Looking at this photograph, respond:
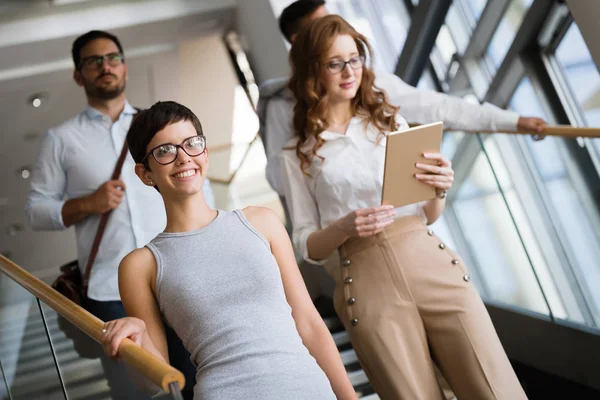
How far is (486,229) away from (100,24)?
460cm

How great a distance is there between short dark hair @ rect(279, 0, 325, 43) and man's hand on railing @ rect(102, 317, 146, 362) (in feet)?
6.28

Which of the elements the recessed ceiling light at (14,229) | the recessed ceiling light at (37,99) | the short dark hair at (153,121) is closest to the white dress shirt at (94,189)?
the short dark hair at (153,121)

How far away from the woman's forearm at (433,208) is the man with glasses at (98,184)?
83 cm

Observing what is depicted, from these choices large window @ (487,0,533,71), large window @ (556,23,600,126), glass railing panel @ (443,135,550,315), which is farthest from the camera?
large window @ (487,0,533,71)

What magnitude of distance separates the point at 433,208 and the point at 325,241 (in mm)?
383

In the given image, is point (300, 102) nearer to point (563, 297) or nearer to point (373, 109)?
point (373, 109)

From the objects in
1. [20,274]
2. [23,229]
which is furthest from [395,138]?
[23,229]

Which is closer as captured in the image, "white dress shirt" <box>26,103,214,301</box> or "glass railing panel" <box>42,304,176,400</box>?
"glass railing panel" <box>42,304,176,400</box>

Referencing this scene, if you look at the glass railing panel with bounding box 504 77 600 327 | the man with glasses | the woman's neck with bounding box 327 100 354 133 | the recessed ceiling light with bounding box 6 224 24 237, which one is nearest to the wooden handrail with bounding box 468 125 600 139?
the glass railing panel with bounding box 504 77 600 327

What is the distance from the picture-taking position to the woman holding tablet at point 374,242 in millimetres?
2322

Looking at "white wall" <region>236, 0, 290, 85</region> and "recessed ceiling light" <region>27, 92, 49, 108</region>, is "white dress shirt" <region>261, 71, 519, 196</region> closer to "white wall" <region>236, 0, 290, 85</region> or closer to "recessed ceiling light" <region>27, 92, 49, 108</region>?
"white wall" <region>236, 0, 290, 85</region>

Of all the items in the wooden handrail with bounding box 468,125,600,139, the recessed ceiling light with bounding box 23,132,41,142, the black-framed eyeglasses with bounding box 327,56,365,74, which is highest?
the recessed ceiling light with bounding box 23,132,41,142

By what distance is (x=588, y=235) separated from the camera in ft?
10.4

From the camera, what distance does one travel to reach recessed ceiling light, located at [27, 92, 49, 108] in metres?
8.77
